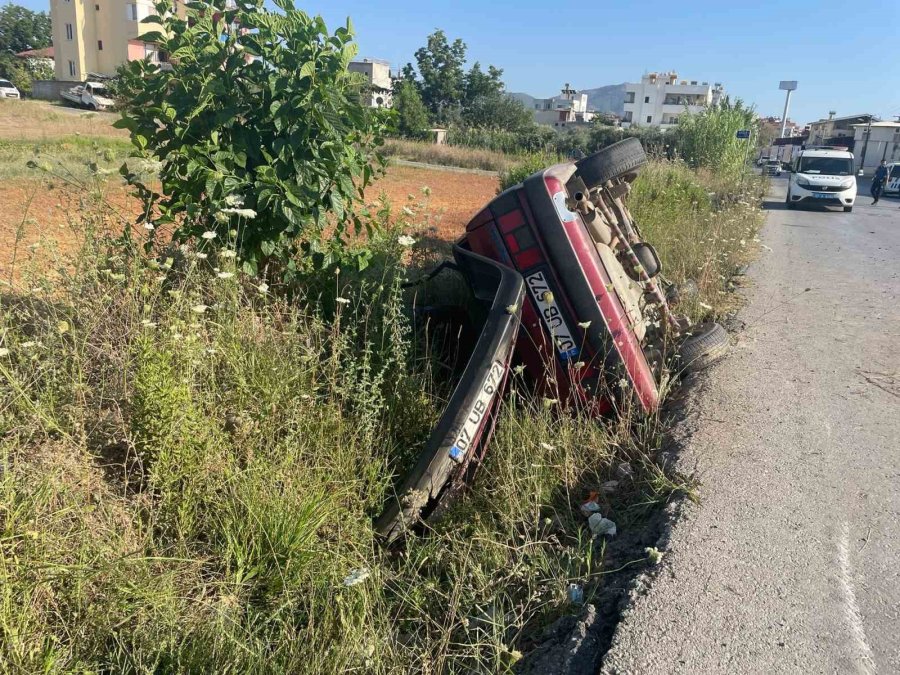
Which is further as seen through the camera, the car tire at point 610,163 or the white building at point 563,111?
the white building at point 563,111

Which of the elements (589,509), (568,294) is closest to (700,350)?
(568,294)

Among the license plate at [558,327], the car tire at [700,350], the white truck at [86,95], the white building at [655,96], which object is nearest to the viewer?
the license plate at [558,327]

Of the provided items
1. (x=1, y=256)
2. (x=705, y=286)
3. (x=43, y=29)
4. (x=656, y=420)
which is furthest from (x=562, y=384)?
(x=43, y=29)

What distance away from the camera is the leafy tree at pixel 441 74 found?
67.0m

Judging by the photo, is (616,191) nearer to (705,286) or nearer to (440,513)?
(705,286)

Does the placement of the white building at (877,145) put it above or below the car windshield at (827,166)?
above

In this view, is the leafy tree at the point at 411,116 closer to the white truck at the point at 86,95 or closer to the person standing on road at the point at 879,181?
the white truck at the point at 86,95

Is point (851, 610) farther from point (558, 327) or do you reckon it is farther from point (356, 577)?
point (558, 327)

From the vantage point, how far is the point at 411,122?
45.6m

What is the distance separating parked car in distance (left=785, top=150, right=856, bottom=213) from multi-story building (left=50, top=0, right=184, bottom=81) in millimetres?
65219

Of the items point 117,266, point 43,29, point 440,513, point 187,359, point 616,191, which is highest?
point 43,29

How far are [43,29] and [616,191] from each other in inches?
4327

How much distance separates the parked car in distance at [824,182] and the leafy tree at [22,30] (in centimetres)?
10125

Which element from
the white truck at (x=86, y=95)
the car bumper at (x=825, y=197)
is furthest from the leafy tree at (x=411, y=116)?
the car bumper at (x=825, y=197)
